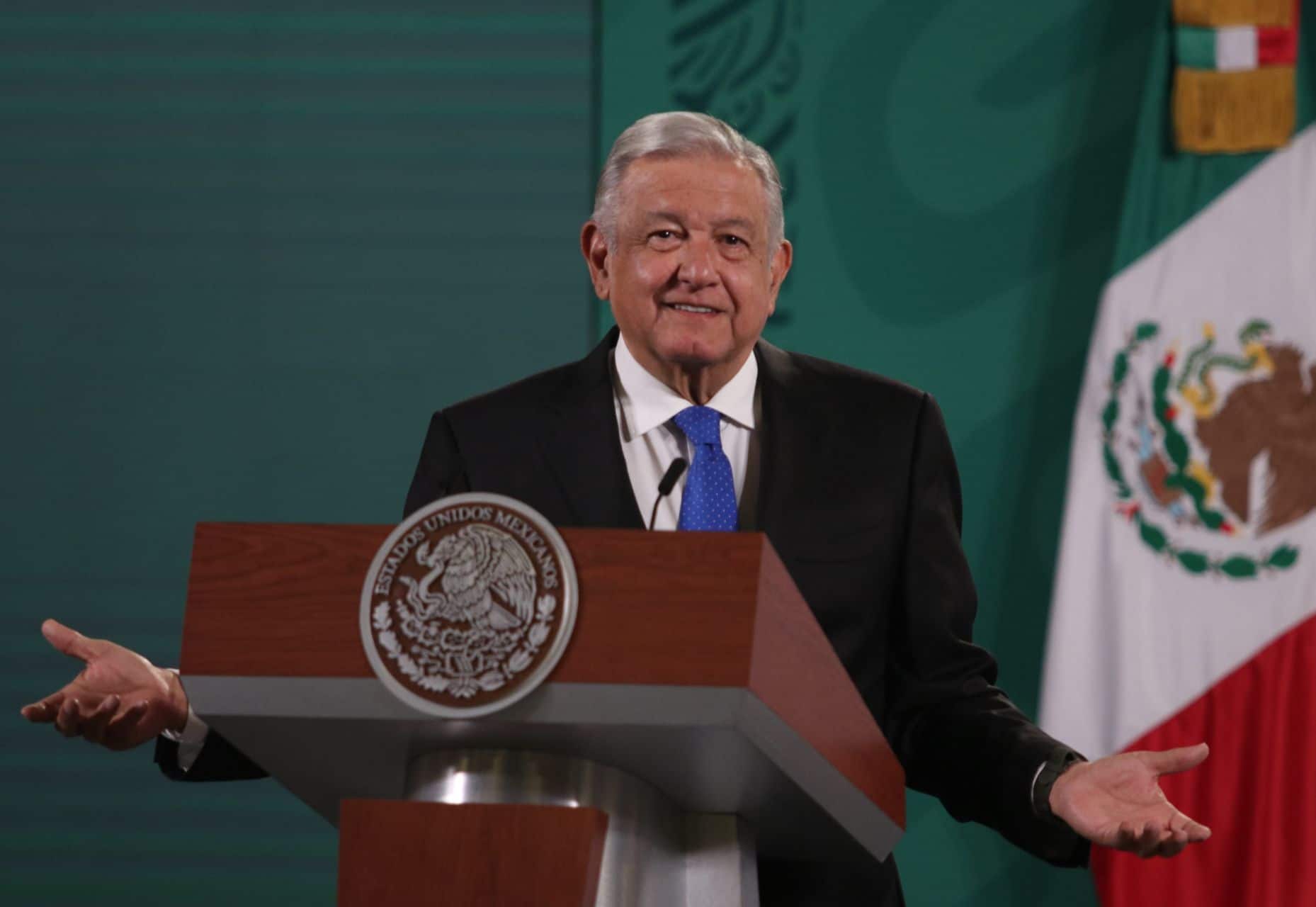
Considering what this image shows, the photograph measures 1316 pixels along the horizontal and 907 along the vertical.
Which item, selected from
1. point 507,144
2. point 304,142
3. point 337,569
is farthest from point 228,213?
point 337,569

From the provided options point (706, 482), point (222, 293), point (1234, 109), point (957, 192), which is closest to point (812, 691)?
point (706, 482)

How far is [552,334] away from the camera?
358 centimetres

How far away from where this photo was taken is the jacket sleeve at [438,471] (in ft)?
5.69

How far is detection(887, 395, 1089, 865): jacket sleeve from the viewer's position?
4.73 ft

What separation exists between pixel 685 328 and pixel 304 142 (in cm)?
217

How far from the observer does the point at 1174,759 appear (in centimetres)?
127

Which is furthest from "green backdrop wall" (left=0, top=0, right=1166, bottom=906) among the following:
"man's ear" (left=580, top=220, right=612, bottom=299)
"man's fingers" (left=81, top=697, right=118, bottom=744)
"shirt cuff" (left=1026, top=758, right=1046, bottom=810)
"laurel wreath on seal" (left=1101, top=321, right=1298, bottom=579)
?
"man's fingers" (left=81, top=697, right=118, bottom=744)

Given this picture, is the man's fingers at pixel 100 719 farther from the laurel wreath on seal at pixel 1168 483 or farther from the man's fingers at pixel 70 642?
the laurel wreath on seal at pixel 1168 483

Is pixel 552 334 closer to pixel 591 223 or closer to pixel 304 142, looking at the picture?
pixel 304 142

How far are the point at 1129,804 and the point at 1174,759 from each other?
2.0 inches

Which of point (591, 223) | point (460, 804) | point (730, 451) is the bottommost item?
point (460, 804)

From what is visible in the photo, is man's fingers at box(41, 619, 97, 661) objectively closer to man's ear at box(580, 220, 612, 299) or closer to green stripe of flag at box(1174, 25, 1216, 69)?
man's ear at box(580, 220, 612, 299)

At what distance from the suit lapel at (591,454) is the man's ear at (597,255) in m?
0.15

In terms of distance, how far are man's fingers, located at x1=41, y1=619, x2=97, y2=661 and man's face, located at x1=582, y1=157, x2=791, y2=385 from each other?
712 mm
